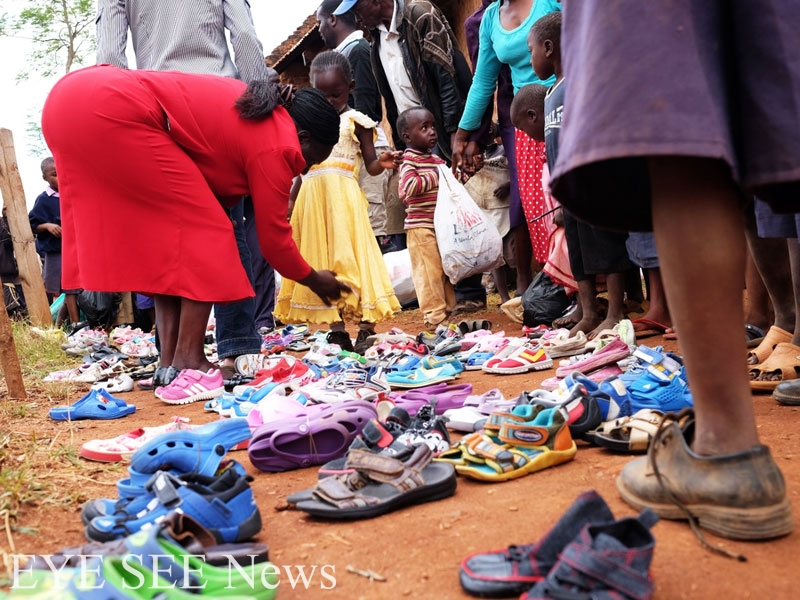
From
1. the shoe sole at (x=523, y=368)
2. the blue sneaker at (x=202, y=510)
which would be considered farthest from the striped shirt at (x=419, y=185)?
the blue sneaker at (x=202, y=510)

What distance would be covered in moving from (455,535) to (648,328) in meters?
3.07

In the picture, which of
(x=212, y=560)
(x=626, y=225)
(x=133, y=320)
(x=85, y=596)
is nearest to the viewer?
(x=85, y=596)

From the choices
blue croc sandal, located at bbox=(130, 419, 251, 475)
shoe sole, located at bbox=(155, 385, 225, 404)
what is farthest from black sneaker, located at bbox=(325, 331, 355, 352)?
blue croc sandal, located at bbox=(130, 419, 251, 475)

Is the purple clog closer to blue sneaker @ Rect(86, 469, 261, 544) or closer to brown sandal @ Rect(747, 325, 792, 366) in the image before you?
blue sneaker @ Rect(86, 469, 261, 544)

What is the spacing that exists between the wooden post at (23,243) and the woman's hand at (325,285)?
4601 millimetres

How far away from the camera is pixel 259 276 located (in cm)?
585

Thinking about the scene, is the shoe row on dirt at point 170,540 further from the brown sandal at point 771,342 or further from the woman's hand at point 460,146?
the woman's hand at point 460,146

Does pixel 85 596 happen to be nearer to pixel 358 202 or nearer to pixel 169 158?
Result: pixel 169 158

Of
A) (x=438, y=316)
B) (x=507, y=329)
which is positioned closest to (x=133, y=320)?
(x=438, y=316)

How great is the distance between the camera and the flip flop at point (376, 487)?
1.68 meters

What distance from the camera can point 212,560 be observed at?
1.33 m

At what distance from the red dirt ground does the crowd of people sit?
0.12m

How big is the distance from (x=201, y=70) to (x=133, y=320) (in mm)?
5951

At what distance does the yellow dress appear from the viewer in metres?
4.99
